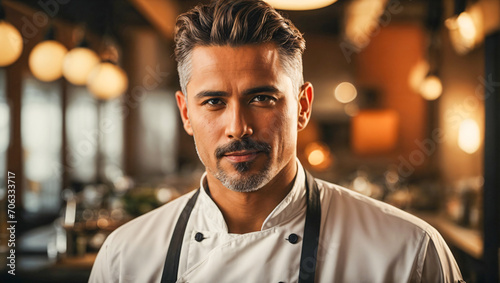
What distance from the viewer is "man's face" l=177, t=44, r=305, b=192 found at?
1.31m

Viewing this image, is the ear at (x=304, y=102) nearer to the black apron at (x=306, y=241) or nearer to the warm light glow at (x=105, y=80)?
the black apron at (x=306, y=241)

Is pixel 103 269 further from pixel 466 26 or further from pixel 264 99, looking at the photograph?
pixel 466 26

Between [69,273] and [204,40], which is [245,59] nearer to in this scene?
[204,40]

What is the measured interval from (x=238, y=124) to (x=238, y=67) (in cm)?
17

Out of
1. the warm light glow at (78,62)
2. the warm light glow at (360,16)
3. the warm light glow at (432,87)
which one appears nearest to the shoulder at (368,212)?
the warm light glow at (78,62)

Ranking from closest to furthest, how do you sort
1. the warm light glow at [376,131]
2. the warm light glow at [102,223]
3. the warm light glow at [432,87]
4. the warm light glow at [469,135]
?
the warm light glow at [102,223] → the warm light glow at [432,87] → the warm light glow at [469,135] → the warm light glow at [376,131]

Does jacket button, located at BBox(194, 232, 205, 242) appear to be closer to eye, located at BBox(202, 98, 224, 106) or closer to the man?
the man

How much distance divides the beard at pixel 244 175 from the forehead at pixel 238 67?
0.18 metres

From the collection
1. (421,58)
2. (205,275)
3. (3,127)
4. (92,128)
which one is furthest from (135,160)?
(205,275)

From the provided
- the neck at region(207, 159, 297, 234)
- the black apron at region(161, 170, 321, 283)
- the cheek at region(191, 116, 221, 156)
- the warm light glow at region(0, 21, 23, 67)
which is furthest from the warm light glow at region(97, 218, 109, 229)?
the cheek at region(191, 116, 221, 156)

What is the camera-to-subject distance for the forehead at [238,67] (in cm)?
132

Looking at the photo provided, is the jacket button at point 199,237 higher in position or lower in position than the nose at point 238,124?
lower

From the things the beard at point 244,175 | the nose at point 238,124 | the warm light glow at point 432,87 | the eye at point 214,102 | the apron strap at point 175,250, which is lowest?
the apron strap at point 175,250

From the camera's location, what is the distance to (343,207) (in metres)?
1.47
